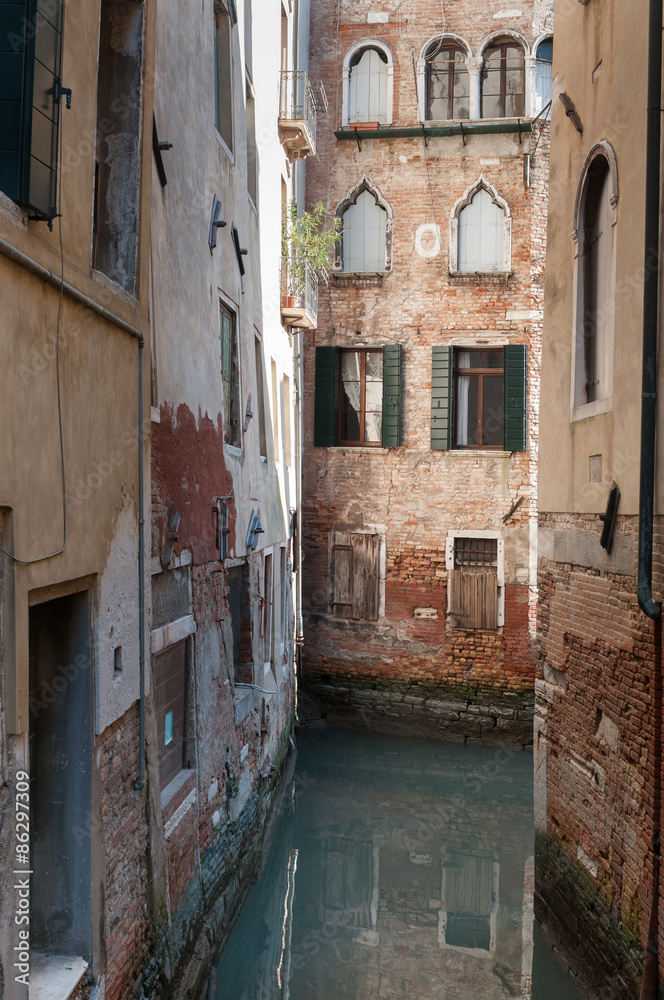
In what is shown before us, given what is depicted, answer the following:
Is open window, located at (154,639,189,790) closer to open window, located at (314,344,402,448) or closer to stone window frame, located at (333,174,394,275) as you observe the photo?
open window, located at (314,344,402,448)

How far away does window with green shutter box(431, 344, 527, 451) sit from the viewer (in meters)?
13.0

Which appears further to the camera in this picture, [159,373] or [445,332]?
[445,332]

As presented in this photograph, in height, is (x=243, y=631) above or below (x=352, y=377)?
below

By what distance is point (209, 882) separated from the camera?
20.7ft

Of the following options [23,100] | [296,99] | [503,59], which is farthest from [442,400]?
[23,100]

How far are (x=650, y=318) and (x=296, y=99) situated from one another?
892 centimetres

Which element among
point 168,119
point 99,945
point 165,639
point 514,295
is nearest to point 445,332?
point 514,295

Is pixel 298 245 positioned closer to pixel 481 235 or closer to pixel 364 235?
pixel 364 235

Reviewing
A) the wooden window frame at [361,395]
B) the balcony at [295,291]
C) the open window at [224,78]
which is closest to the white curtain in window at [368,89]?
the balcony at [295,291]

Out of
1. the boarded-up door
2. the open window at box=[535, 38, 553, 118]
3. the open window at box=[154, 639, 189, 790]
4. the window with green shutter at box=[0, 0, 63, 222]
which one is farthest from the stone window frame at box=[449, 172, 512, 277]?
the window with green shutter at box=[0, 0, 63, 222]

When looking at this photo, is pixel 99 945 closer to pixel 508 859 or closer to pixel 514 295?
pixel 508 859

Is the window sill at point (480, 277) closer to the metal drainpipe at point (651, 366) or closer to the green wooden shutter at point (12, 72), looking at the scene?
the metal drainpipe at point (651, 366)

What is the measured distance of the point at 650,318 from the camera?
196 inches

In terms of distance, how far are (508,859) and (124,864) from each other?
551cm
